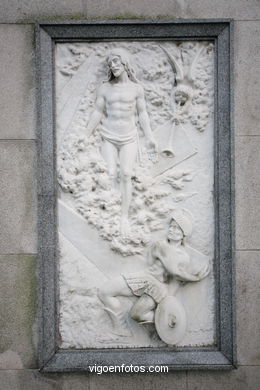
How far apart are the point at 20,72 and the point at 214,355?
377 centimetres

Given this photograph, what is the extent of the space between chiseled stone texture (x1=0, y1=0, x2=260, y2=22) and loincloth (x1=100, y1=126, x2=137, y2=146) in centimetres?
125

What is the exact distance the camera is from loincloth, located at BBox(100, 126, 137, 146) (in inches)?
171

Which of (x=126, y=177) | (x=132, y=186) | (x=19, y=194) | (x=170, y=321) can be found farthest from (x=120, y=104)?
(x=170, y=321)

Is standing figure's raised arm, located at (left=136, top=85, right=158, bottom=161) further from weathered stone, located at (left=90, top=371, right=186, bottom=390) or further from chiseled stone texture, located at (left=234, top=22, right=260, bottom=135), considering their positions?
weathered stone, located at (left=90, top=371, right=186, bottom=390)

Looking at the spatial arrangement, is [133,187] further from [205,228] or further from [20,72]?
[20,72]

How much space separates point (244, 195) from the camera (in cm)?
436

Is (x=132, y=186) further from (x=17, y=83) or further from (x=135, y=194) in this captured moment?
(x=17, y=83)

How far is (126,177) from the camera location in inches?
170

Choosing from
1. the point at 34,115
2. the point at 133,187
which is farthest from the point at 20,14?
the point at 133,187

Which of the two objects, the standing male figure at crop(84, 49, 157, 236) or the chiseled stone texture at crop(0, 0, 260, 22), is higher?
the chiseled stone texture at crop(0, 0, 260, 22)

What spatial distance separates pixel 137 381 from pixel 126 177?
2253 millimetres

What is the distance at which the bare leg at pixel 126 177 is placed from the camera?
433cm

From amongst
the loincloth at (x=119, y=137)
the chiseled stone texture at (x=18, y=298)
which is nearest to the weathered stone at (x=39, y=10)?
the loincloth at (x=119, y=137)

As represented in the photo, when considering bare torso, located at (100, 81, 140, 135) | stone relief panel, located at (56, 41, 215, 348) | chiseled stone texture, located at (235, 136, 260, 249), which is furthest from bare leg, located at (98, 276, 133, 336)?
bare torso, located at (100, 81, 140, 135)
